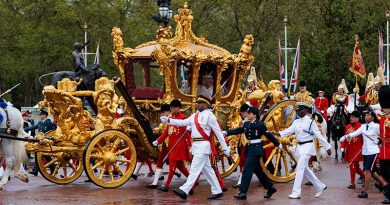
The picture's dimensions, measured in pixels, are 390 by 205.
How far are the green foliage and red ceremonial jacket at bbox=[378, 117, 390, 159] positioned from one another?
2749cm

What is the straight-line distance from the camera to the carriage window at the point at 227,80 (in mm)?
17050

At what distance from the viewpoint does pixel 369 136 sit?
14.7 m

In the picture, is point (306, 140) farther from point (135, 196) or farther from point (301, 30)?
point (301, 30)

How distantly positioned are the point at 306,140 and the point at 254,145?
0.91 m

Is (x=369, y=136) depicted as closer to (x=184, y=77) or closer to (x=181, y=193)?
(x=181, y=193)

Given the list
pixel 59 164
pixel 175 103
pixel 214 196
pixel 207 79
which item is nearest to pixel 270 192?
pixel 214 196

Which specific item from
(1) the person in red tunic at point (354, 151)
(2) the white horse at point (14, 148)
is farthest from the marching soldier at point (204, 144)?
(2) the white horse at point (14, 148)

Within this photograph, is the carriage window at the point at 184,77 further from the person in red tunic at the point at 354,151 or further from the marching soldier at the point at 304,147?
the person in red tunic at the point at 354,151

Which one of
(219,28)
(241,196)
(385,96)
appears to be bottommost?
(241,196)

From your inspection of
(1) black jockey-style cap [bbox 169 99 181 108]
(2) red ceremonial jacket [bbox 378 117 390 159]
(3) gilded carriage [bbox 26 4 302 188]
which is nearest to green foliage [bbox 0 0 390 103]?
(3) gilded carriage [bbox 26 4 302 188]

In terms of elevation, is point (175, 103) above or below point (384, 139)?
above

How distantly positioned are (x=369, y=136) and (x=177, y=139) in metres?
3.31

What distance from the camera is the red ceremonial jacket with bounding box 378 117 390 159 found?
1355 centimetres

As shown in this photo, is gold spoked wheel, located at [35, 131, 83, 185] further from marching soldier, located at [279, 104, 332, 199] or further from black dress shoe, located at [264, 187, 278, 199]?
marching soldier, located at [279, 104, 332, 199]
